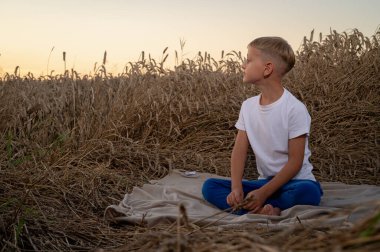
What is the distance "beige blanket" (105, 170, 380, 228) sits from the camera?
236cm

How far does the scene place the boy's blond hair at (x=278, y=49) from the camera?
2920 mm

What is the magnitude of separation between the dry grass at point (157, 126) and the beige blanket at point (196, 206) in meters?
0.10

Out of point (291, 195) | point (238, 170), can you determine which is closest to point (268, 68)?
point (238, 170)

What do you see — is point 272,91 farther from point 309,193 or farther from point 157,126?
point 157,126

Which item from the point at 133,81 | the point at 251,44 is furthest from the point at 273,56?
the point at 133,81

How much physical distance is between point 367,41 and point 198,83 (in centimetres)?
181

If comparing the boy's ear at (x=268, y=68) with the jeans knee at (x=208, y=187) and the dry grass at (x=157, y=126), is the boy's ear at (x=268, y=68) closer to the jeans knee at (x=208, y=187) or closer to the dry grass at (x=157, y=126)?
the jeans knee at (x=208, y=187)

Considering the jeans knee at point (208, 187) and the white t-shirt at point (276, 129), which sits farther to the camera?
the jeans knee at point (208, 187)

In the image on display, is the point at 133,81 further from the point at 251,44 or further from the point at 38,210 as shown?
the point at 38,210

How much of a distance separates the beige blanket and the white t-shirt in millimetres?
347

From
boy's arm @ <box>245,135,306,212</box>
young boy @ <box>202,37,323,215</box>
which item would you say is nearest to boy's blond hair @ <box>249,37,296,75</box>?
young boy @ <box>202,37,323,215</box>

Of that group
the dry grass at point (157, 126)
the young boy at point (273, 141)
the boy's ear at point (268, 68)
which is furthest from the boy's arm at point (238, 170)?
the dry grass at point (157, 126)

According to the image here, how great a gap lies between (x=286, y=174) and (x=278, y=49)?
0.77 meters

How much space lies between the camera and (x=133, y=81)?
15.9 ft
